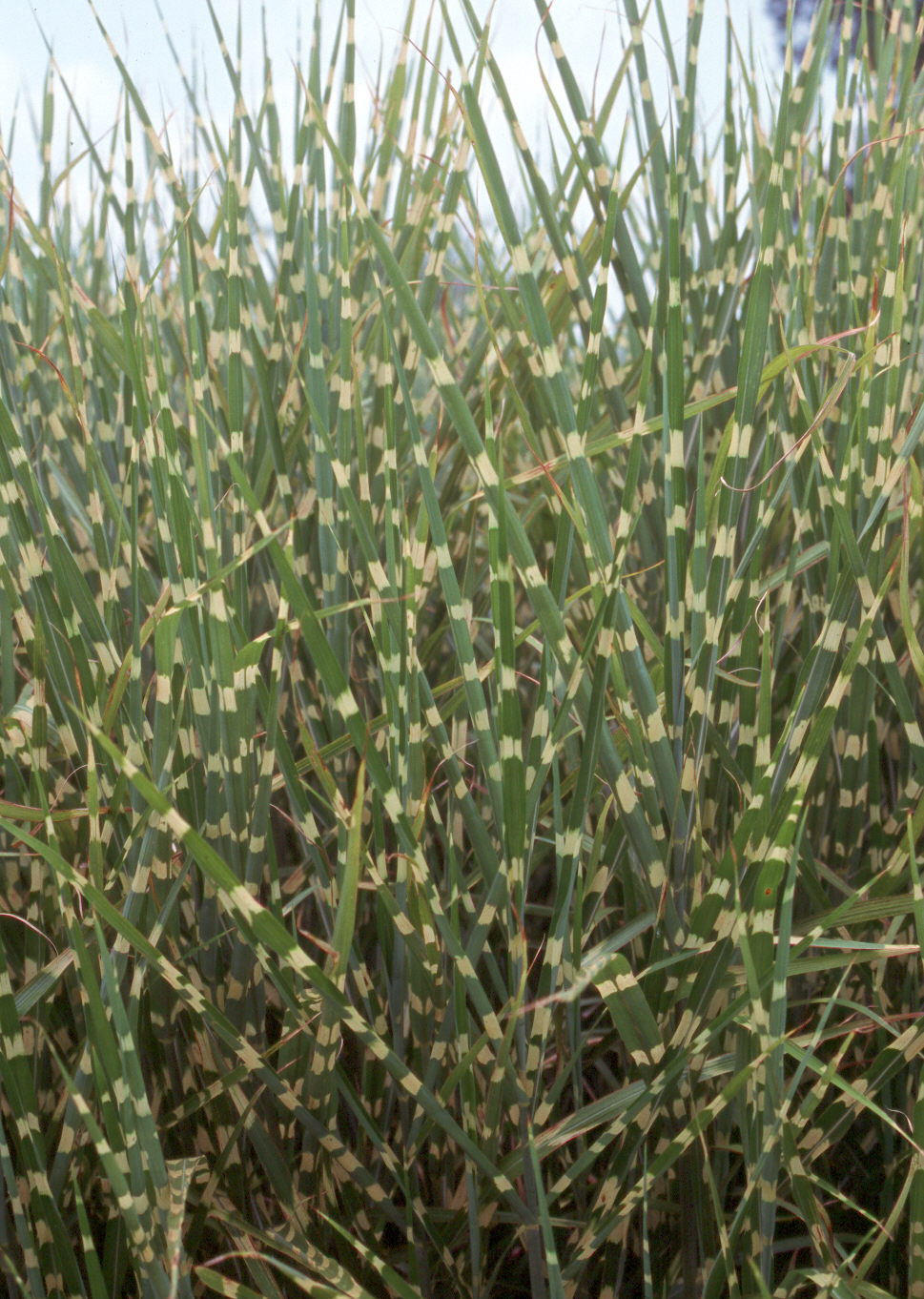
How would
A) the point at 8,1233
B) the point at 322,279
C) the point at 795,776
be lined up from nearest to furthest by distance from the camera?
the point at 795,776, the point at 8,1233, the point at 322,279

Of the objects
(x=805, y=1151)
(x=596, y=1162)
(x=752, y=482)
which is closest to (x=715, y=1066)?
(x=805, y=1151)

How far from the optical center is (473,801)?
0.51m

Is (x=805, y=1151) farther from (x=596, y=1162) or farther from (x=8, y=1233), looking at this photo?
(x=8, y=1233)

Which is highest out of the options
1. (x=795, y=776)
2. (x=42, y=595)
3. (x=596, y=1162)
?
(x=42, y=595)

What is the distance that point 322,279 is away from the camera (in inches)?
24.9

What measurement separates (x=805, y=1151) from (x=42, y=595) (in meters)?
0.41

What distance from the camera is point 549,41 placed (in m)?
0.50

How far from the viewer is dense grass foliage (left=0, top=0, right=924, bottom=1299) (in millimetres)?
410

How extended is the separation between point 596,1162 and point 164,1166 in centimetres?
27

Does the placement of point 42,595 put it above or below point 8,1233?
above

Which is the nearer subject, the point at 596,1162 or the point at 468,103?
the point at 468,103

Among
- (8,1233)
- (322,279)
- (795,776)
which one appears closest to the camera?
(795,776)

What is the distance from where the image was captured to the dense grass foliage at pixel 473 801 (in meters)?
0.41

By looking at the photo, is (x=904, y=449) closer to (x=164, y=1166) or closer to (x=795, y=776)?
(x=795, y=776)
